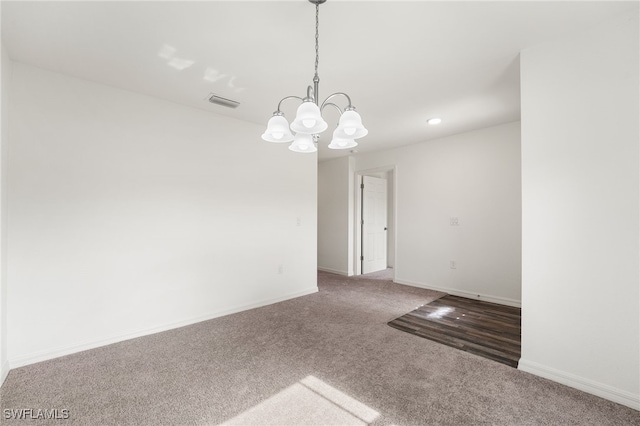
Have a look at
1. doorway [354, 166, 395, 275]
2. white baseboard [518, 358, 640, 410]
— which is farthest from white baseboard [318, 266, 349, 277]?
white baseboard [518, 358, 640, 410]

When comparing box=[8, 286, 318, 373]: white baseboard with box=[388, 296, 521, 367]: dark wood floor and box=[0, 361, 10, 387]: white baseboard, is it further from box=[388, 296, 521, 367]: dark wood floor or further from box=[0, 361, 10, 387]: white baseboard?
box=[388, 296, 521, 367]: dark wood floor

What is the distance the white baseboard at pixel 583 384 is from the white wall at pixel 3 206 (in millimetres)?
3918

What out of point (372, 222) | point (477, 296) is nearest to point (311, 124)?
point (477, 296)

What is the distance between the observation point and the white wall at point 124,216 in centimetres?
241

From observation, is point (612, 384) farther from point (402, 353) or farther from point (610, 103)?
point (610, 103)

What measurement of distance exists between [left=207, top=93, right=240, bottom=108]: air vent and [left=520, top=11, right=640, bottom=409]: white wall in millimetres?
2748

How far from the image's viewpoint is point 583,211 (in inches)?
78.1

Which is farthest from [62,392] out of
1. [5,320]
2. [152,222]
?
[152,222]

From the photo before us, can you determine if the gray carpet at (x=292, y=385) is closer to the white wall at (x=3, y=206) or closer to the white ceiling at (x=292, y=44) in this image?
the white wall at (x=3, y=206)

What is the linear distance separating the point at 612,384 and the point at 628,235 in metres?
0.98

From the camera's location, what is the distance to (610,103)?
6.23 ft

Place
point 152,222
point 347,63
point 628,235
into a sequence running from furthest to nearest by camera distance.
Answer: point 152,222 → point 347,63 → point 628,235

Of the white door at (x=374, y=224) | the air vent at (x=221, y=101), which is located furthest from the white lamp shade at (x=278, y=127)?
the white door at (x=374, y=224)

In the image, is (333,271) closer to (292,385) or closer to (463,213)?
(463,213)
